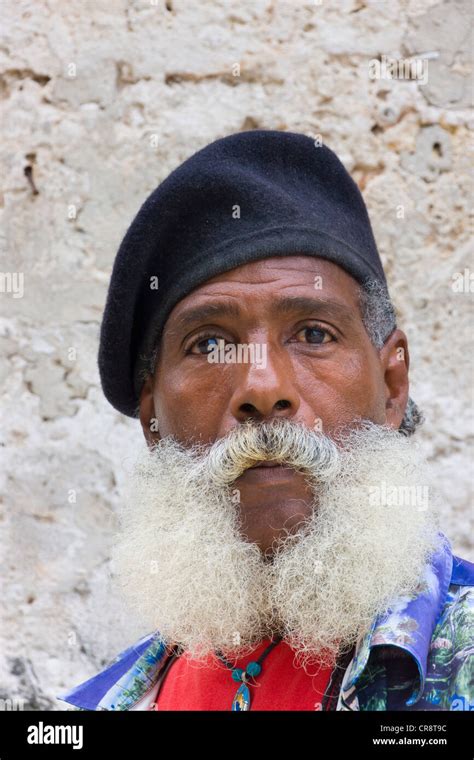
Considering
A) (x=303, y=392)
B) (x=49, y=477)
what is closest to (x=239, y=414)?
(x=303, y=392)

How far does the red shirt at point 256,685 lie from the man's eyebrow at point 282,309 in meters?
0.84

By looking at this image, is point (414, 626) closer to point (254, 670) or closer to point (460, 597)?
point (460, 597)

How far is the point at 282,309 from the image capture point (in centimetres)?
228

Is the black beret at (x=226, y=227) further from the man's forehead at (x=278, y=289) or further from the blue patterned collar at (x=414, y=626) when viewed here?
the blue patterned collar at (x=414, y=626)

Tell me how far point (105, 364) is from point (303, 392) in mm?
713

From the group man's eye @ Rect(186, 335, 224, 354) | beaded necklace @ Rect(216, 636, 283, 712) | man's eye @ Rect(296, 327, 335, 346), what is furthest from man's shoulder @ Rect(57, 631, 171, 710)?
man's eye @ Rect(296, 327, 335, 346)

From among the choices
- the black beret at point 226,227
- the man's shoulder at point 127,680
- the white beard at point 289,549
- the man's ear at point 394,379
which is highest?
the black beret at point 226,227

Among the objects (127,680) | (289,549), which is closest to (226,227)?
(289,549)

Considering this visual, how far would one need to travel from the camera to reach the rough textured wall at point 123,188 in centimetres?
346

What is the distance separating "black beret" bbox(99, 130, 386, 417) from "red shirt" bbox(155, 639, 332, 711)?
87 centimetres

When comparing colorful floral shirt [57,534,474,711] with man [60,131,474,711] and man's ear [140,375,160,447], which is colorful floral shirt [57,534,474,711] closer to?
man [60,131,474,711]

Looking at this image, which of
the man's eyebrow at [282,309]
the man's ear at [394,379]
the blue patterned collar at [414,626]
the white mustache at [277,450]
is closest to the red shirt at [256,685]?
the blue patterned collar at [414,626]

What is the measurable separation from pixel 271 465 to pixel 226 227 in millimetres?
669

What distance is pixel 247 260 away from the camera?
7.62 ft
